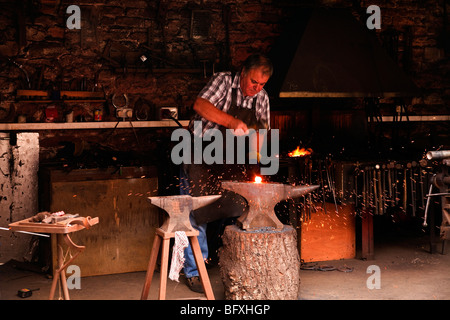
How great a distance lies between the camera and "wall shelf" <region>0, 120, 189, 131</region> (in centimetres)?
556

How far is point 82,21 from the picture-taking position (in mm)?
5879

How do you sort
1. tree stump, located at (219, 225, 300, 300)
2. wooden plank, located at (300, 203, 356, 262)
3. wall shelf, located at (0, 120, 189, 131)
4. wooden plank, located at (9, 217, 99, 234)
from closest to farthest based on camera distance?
wooden plank, located at (9, 217, 99, 234) < tree stump, located at (219, 225, 300, 300) < wooden plank, located at (300, 203, 356, 262) < wall shelf, located at (0, 120, 189, 131)

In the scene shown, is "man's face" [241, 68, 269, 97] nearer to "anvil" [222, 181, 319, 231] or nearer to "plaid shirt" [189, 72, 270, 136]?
"plaid shirt" [189, 72, 270, 136]

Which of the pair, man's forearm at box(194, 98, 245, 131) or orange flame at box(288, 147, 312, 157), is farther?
orange flame at box(288, 147, 312, 157)

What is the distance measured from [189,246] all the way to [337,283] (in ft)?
4.25

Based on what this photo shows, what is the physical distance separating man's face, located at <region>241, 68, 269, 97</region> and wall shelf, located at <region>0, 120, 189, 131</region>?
54.6 inches

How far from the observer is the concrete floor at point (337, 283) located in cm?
445

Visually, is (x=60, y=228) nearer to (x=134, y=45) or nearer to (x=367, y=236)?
(x=134, y=45)

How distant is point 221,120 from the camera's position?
15.3 feet

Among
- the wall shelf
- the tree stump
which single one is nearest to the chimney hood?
the wall shelf

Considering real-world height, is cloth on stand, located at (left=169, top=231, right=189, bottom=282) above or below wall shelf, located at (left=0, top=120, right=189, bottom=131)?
below

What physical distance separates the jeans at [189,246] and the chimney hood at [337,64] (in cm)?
147

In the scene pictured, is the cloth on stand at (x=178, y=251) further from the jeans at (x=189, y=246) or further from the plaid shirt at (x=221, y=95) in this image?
the plaid shirt at (x=221, y=95)

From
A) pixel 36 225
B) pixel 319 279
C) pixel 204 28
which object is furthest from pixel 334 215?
pixel 36 225
